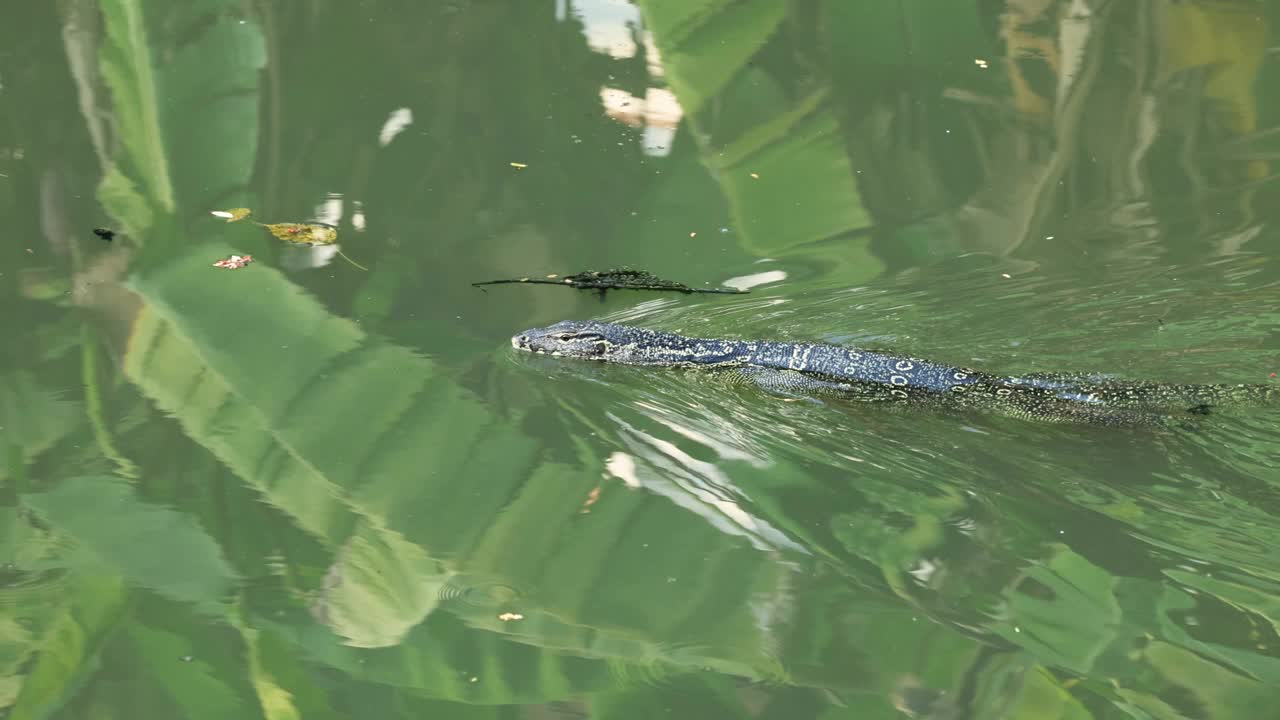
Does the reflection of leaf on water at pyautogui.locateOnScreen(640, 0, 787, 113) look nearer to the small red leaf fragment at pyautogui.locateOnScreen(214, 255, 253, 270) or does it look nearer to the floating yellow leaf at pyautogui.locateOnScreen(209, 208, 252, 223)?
the floating yellow leaf at pyautogui.locateOnScreen(209, 208, 252, 223)

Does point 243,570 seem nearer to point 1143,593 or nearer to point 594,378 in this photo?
point 594,378

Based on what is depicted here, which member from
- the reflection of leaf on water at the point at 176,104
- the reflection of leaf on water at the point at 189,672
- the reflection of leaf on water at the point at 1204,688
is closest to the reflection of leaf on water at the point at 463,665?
the reflection of leaf on water at the point at 189,672

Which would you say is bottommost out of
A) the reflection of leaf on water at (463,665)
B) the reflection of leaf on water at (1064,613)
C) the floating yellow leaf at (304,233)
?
the reflection of leaf on water at (1064,613)

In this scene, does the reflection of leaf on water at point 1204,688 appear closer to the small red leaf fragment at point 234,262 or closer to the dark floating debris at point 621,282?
the dark floating debris at point 621,282

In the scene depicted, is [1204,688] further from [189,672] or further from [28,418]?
[28,418]

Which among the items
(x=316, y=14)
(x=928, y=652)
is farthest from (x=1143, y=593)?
(x=316, y=14)

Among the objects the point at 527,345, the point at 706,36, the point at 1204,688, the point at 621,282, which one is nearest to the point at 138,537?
the point at 527,345
